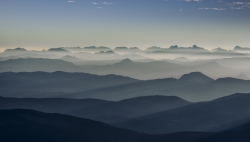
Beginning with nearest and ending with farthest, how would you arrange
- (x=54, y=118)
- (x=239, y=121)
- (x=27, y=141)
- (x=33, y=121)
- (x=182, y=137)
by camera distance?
(x=27, y=141)
(x=182, y=137)
(x=33, y=121)
(x=54, y=118)
(x=239, y=121)

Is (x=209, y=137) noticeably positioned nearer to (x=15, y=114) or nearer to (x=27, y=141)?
(x=27, y=141)

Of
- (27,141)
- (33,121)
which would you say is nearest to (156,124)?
(33,121)

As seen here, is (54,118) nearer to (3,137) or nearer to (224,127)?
(3,137)

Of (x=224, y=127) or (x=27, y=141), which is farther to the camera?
(x=224, y=127)

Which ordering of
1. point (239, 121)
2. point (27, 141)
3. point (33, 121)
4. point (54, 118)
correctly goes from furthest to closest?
point (239, 121) → point (54, 118) → point (33, 121) → point (27, 141)

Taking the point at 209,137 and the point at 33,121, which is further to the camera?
the point at 33,121

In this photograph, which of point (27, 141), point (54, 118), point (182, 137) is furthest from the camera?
point (54, 118)

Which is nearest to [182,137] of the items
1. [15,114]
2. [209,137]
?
[209,137]

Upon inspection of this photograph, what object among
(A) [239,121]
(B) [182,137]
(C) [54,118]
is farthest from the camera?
(A) [239,121]

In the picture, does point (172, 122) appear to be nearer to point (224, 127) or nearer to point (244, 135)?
point (224, 127)
